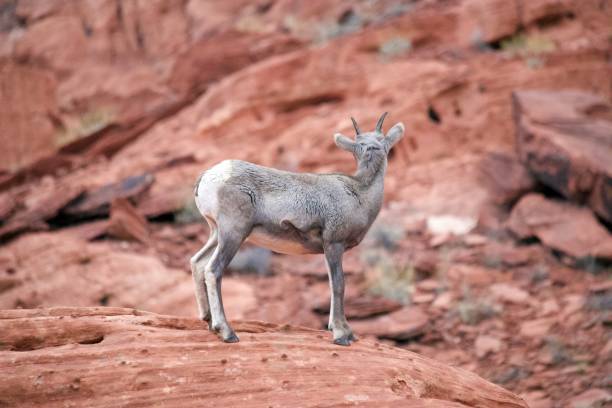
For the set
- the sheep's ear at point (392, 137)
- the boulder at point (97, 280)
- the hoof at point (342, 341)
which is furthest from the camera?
the boulder at point (97, 280)

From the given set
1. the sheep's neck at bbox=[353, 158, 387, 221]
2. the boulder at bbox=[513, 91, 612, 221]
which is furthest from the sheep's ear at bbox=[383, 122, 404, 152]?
the boulder at bbox=[513, 91, 612, 221]

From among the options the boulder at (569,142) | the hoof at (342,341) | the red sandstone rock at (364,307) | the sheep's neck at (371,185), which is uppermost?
the sheep's neck at (371,185)

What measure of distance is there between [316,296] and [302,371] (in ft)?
15.9

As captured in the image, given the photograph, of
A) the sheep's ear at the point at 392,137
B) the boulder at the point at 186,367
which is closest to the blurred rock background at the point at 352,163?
the boulder at the point at 186,367

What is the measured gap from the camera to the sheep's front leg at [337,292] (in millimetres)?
5398

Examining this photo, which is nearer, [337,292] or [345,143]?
[337,292]

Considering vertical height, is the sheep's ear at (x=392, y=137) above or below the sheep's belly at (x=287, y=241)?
above

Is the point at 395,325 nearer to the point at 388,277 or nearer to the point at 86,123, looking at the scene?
the point at 388,277

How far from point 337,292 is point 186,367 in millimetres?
1396

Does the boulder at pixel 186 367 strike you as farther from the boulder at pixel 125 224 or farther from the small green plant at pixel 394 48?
the small green plant at pixel 394 48

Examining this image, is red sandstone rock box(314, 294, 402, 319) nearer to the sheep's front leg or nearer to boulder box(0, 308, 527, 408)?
boulder box(0, 308, 527, 408)

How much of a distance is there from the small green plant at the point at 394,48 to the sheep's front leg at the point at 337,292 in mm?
10848

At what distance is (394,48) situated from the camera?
15.5m

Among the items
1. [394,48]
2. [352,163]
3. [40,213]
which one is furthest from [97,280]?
[394,48]
